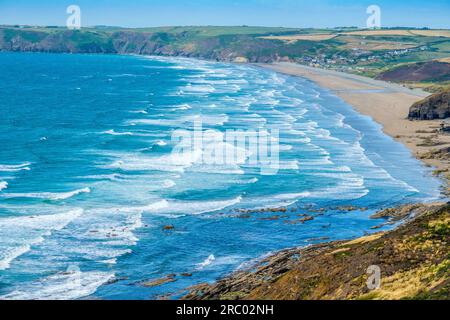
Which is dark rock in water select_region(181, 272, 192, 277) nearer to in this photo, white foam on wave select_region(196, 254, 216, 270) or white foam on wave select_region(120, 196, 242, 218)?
white foam on wave select_region(196, 254, 216, 270)

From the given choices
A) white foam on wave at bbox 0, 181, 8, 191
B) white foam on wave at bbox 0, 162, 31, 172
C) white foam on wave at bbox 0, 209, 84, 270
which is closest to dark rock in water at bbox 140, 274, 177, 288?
white foam on wave at bbox 0, 209, 84, 270

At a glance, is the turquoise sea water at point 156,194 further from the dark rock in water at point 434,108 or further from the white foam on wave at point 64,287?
the dark rock in water at point 434,108

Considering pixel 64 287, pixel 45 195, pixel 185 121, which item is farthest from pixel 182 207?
pixel 185 121

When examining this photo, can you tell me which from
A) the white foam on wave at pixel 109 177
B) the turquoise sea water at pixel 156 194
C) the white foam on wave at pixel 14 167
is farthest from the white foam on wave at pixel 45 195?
the white foam on wave at pixel 14 167

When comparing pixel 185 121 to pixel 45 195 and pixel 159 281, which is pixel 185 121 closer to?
pixel 45 195

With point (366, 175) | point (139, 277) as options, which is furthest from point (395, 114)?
point (139, 277)
